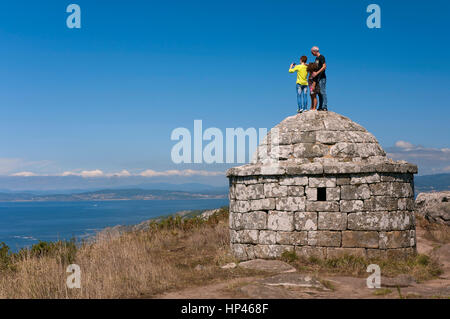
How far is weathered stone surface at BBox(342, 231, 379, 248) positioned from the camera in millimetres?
8758

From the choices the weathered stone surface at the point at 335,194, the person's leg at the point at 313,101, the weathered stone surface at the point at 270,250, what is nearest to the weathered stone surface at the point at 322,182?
the weathered stone surface at the point at 335,194

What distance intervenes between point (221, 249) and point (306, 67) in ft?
17.5

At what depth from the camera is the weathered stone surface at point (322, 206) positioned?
8.85 metres

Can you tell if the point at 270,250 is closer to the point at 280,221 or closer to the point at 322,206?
the point at 280,221

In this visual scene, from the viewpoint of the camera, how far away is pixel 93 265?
836 cm

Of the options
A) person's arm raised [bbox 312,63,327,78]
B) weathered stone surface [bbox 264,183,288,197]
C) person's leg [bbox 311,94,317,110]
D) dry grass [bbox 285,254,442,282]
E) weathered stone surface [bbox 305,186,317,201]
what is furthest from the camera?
person's leg [bbox 311,94,317,110]

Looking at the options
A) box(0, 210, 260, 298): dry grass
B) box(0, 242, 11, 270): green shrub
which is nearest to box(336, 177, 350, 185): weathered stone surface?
box(0, 210, 260, 298): dry grass

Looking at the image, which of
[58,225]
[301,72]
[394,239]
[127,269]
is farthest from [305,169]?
[58,225]

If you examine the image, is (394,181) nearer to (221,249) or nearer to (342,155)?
(342,155)

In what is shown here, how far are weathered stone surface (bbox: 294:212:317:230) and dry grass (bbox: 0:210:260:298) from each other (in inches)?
65.9

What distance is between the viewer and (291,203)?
9.10 m

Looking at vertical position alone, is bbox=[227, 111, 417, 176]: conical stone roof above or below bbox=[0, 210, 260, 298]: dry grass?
above

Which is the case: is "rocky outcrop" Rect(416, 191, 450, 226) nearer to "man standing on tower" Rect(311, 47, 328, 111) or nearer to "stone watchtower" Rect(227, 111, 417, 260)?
"stone watchtower" Rect(227, 111, 417, 260)
